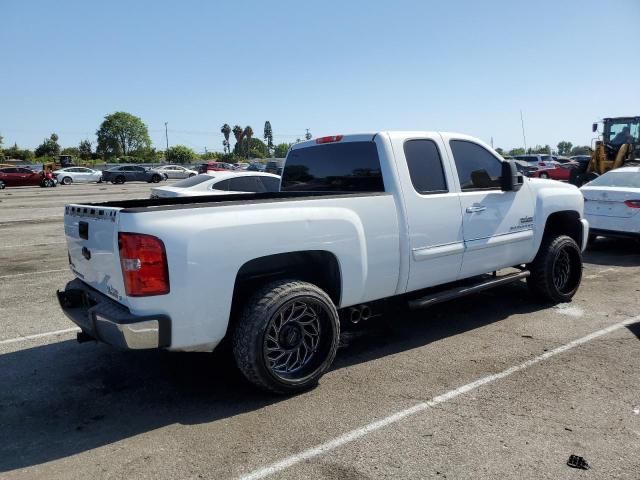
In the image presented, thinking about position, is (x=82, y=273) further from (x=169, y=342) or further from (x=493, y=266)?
(x=493, y=266)

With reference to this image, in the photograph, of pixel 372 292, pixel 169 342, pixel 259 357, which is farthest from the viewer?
pixel 372 292

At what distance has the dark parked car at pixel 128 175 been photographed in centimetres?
4172

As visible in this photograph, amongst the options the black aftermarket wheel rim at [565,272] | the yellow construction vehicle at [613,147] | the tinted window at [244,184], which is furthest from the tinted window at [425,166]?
the yellow construction vehicle at [613,147]

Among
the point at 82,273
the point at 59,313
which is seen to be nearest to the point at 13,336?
the point at 59,313

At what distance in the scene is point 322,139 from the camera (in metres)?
5.09

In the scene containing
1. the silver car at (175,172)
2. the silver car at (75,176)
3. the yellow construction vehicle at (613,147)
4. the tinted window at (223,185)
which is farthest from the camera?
the silver car at (175,172)

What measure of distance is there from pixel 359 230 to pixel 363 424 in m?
1.45

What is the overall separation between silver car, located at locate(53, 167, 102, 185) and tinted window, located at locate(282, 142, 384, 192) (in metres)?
40.2

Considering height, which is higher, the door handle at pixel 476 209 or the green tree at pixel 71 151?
the green tree at pixel 71 151

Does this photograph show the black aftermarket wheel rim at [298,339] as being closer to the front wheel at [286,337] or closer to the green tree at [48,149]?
the front wheel at [286,337]

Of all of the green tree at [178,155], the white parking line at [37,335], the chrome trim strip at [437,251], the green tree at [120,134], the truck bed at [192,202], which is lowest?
the white parking line at [37,335]

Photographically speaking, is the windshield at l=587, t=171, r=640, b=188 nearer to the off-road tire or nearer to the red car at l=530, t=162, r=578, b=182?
the off-road tire

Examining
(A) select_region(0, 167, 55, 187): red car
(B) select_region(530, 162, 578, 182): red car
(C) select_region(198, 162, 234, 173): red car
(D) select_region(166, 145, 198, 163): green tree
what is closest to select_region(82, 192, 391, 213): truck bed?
(C) select_region(198, 162, 234, 173): red car

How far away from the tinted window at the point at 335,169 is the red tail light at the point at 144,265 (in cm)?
209
